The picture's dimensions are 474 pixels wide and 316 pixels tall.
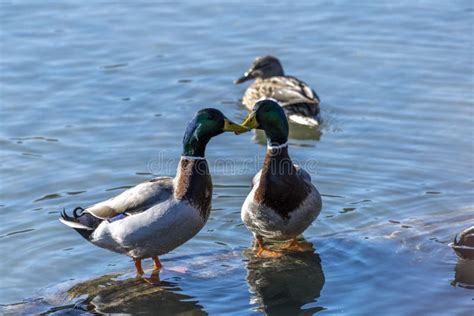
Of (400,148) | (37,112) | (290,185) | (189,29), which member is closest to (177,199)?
(290,185)

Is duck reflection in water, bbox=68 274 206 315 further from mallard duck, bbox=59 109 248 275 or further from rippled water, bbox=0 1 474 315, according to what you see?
mallard duck, bbox=59 109 248 275

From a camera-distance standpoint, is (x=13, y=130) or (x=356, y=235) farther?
(x=13, y=130)

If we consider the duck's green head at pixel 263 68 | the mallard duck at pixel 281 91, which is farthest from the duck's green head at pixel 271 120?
the duck's green head at pixel 263 68

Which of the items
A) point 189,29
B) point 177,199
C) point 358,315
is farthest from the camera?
point 189,29

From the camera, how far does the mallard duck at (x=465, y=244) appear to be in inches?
300

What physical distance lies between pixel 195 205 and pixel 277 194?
2.41 feet

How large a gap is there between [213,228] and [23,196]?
6.49ft

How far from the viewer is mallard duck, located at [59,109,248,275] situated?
301 inches

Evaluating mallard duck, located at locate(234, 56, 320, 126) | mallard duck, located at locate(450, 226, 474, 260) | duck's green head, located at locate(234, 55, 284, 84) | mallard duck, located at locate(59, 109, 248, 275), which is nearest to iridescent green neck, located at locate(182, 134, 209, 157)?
mallard duck, located at locate(59, 109, 248, 275)

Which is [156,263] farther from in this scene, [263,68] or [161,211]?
[263,68]

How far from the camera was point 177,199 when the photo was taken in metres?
7.68

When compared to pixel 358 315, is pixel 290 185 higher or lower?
higher

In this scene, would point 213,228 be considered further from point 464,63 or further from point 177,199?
point 464,63

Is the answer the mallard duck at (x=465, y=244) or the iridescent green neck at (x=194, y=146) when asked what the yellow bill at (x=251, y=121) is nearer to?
the iridescent green neck at (x=194, y=146)
